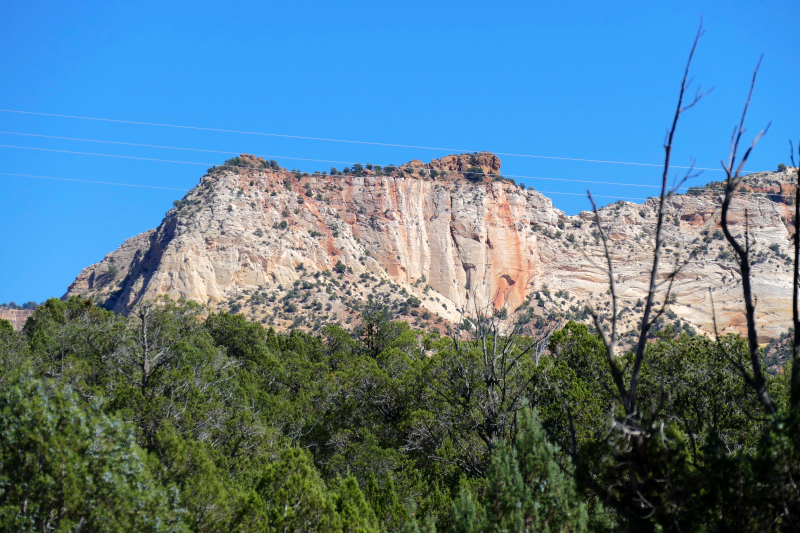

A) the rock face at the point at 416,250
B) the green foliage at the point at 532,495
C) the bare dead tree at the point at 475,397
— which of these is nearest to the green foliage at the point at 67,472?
the green foliage at the point at 532,495

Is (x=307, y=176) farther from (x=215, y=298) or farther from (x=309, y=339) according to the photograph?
(x=309, y=339)

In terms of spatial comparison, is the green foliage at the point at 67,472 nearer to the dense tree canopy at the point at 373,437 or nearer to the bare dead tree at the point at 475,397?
the dense tree canopy at the point at 373,437

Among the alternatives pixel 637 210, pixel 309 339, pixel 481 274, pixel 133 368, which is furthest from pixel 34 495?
pixel 637 210

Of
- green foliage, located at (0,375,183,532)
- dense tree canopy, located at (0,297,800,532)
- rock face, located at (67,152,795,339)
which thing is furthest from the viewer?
rock face, located at (67,152,795,339)

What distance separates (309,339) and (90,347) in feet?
47.3

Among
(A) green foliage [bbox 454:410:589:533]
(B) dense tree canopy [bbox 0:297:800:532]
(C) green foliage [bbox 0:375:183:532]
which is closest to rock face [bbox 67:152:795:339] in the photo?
(B) dense tree canopy [bbox 0:297:800:532]

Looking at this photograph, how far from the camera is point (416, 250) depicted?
9756cm

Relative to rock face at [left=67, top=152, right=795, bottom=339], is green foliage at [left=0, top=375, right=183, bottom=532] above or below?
below

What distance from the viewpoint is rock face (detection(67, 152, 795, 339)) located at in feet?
262

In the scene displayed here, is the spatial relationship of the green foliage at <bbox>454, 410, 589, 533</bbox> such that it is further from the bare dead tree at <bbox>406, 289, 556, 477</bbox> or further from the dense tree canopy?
the bare dead tree at <bbox>406, 289, 556, 477</bbox>

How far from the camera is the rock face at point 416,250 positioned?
79.9 metres

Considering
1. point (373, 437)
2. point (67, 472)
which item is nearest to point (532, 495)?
point (67, 472)

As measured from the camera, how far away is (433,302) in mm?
89750

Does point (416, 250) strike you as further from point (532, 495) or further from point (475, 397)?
point (532, 495)
